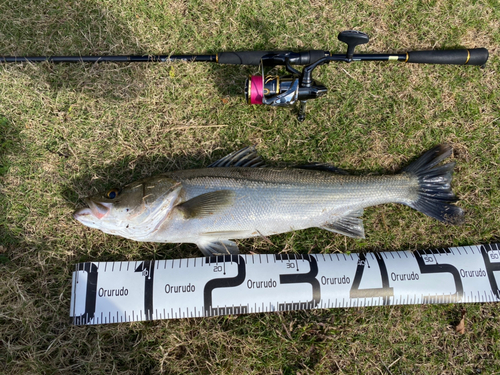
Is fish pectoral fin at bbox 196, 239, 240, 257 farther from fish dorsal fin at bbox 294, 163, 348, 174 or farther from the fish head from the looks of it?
fish dorsal fin at bbox 294, 163, 348, 174

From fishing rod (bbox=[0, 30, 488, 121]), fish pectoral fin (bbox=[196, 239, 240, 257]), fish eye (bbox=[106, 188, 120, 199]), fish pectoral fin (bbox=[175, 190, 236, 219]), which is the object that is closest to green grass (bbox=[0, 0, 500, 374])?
fishing rod (bbox=[0, 30, 488, 121])

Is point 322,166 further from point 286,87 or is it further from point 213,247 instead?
point 213,247

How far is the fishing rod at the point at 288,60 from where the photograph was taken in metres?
2.69

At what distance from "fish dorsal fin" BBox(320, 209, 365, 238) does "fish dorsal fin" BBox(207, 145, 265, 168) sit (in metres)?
1.01

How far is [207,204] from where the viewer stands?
8.57 feet

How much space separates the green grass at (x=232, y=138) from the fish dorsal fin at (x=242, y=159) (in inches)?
8.4

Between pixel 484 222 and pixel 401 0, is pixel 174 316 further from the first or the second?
pixel 401 0

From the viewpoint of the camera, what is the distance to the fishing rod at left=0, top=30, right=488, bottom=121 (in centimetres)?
269

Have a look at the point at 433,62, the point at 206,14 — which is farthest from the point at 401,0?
the point at 206,14

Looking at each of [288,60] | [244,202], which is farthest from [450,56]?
[244,202]

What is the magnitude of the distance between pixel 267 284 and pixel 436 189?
6.92ft

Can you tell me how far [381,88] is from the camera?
3.30 meters

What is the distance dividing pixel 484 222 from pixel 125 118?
14.3 feet

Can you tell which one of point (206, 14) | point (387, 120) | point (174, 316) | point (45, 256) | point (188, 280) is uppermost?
point (206, 14)
